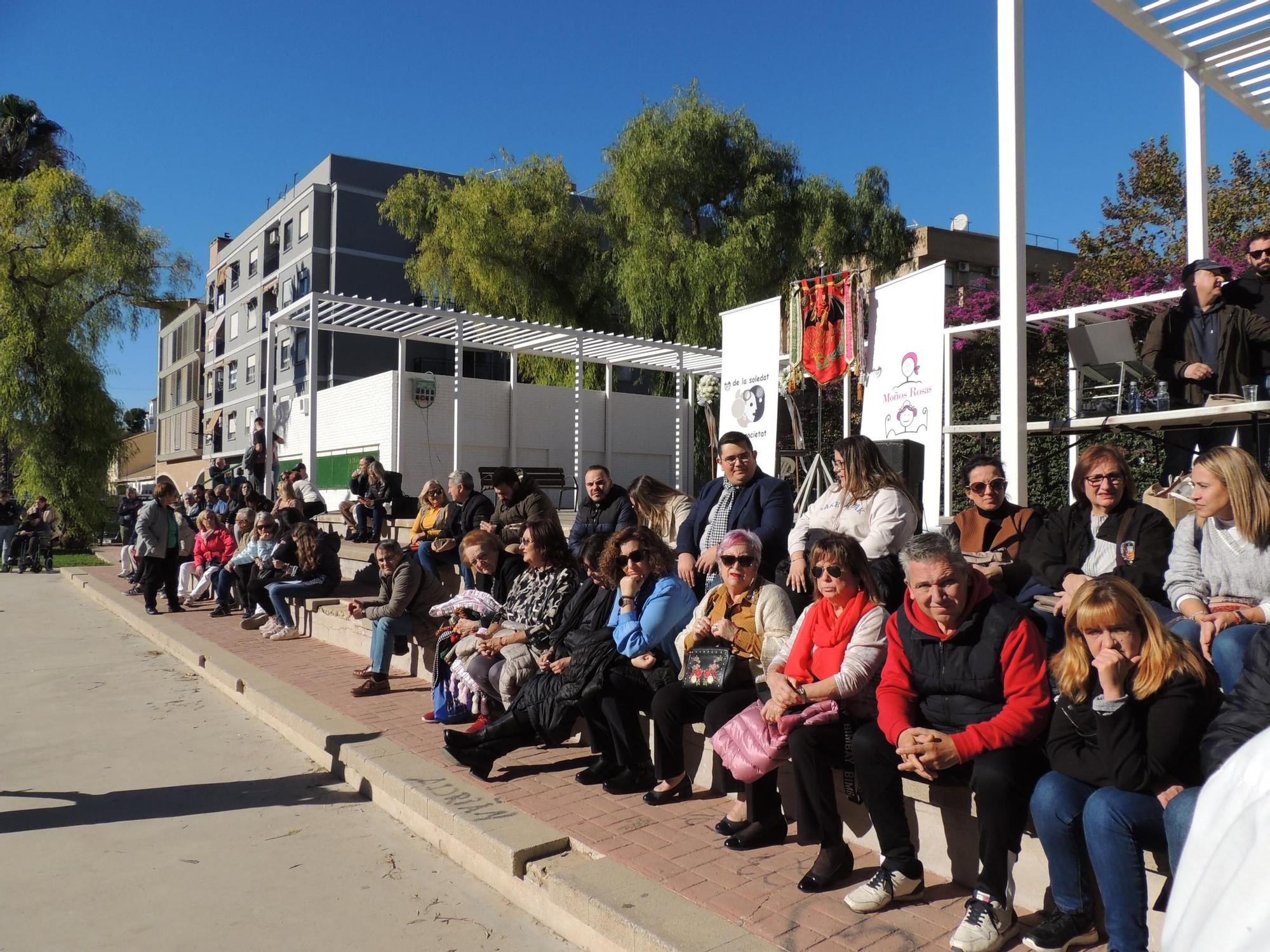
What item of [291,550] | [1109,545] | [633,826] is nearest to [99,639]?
[291,550]

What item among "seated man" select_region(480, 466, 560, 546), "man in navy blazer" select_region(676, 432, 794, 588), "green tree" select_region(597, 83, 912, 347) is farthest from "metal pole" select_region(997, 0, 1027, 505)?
"green tree" select_region(597, 83, 912, 347)

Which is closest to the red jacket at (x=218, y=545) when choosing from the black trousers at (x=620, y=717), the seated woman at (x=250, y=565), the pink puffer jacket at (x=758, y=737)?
the seated woman at (x=250, y=565)

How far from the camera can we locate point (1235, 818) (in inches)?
34.2

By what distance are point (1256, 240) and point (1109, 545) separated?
10.1 feet

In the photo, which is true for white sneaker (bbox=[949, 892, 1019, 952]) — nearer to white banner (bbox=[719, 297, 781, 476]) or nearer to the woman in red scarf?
the woman in red scarf

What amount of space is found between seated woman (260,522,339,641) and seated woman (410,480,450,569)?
1.19 m

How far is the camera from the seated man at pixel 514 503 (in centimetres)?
892

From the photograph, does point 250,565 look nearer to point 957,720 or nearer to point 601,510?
point 601,510

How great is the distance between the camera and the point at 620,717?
4.95 metres

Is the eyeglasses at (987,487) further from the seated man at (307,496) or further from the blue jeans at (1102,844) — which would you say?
the seated man at (307,496)

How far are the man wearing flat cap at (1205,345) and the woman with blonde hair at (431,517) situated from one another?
685cm

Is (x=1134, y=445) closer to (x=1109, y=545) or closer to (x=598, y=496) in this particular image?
(x=598, y=496)

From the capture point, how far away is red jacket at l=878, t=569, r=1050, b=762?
3393 mm

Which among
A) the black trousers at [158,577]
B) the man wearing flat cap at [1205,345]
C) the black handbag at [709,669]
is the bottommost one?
the black trousers at [158,577]
